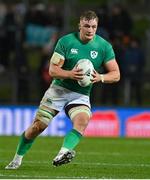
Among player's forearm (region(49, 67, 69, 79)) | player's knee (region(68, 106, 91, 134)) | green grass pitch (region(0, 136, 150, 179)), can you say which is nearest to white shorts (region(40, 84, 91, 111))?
player's knee (region(68, 106, 91, 134))

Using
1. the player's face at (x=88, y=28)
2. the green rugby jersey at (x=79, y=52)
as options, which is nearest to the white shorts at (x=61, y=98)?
the green rugby jersey at (x=79, y=52)

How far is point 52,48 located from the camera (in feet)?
73.5

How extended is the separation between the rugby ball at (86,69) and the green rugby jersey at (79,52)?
139 millimetres

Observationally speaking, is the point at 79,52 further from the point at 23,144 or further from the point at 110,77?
the point at 23,144

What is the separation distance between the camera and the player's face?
11143mm

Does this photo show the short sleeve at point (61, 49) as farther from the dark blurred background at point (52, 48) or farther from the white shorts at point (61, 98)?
the dark blurred background at point (52, 48)

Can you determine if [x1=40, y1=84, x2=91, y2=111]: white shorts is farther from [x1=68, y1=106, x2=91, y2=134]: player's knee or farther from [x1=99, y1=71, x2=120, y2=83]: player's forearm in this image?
[x1=99, y1=71, x2=120, y2=83]: player's forearm

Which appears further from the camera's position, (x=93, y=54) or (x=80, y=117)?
(x=93, y=54)

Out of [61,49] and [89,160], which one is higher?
[61,49]

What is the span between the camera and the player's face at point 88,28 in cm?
1114

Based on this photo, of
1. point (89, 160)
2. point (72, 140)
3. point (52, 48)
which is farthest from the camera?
point (52, 48)

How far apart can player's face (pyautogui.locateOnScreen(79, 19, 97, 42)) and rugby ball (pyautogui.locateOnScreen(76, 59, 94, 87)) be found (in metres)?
0.34

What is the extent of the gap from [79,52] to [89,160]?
121 inches

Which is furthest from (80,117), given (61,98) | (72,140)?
(61,98)
